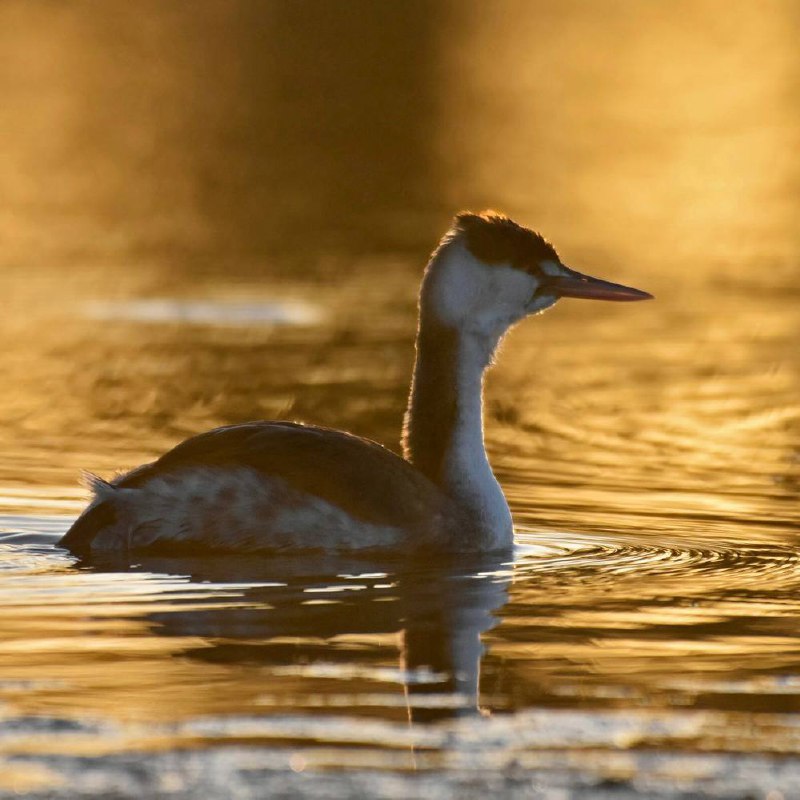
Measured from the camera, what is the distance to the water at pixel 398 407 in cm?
692

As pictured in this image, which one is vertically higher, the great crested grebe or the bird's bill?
the bird's bill

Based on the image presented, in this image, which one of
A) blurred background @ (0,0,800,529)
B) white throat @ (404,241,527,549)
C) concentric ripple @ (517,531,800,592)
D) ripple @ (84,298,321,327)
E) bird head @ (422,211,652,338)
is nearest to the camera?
concentric ripple @ (517,531,800,592)

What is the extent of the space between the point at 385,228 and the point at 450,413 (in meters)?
11.7

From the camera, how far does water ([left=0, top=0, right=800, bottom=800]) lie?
6922mm

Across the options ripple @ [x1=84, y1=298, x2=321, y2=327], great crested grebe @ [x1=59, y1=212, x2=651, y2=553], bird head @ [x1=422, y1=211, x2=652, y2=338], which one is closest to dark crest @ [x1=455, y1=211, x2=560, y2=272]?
bird head @ [x1=422, y1=211, x2=652, y2=338]

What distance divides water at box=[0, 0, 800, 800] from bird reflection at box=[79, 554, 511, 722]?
0.03 m

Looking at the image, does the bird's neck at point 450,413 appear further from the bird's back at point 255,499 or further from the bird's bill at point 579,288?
the bird's back at point 255,499

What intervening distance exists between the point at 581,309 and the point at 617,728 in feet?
38.6

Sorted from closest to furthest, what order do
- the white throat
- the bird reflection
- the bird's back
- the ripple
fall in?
the bird reflection, the bird's back, the white throat, the ripple

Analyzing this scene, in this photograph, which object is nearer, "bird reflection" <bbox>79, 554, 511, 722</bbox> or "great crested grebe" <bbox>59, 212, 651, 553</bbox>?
"bird reflection" <bbox>79, 554, 511, 722</bbox>

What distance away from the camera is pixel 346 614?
883 cm

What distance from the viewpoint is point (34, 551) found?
1006 cm

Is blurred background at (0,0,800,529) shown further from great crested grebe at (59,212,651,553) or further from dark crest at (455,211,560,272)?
dark crest at (455,211,560,272)

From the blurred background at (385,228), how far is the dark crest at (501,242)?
133 cm
